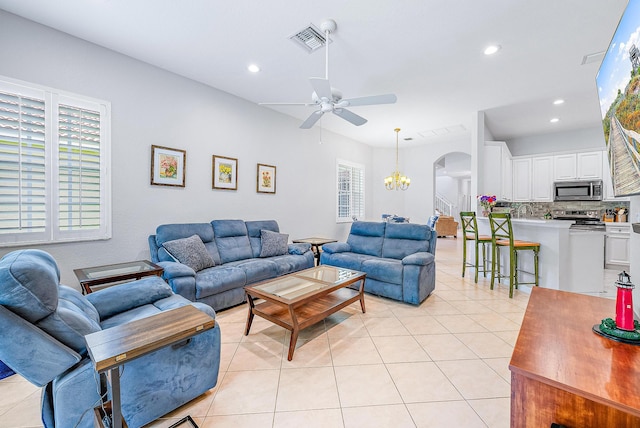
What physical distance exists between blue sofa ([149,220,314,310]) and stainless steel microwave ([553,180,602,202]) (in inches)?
217

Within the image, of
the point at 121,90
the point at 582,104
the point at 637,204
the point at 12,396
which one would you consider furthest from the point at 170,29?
the point at 582,104

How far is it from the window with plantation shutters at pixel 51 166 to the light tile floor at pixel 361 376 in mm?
1402

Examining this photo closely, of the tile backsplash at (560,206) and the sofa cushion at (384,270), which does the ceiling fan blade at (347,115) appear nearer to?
the sofa cushion at (384,270)

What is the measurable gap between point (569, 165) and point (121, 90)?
8043 mm

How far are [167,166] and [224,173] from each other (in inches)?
32.8

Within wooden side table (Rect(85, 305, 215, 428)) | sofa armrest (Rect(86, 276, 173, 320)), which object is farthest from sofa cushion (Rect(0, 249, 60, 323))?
sofa armrest (Rect(86, 276, 173, 320))

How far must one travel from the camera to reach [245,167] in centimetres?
445

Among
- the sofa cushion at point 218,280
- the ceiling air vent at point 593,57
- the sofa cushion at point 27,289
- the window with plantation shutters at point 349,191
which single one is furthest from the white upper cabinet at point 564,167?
the sofa cushion at point 27,289

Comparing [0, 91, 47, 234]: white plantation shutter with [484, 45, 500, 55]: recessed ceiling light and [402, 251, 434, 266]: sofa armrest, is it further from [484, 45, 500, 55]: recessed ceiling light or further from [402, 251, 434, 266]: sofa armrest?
[484, 45, 500, 55]: recessed ceiling light

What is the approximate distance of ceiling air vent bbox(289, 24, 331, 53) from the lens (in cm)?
263

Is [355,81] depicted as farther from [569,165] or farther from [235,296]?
[569,165]

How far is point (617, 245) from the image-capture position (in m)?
4.96

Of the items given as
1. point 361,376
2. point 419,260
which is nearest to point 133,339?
point 361,376

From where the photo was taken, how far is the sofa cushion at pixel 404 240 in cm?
381
